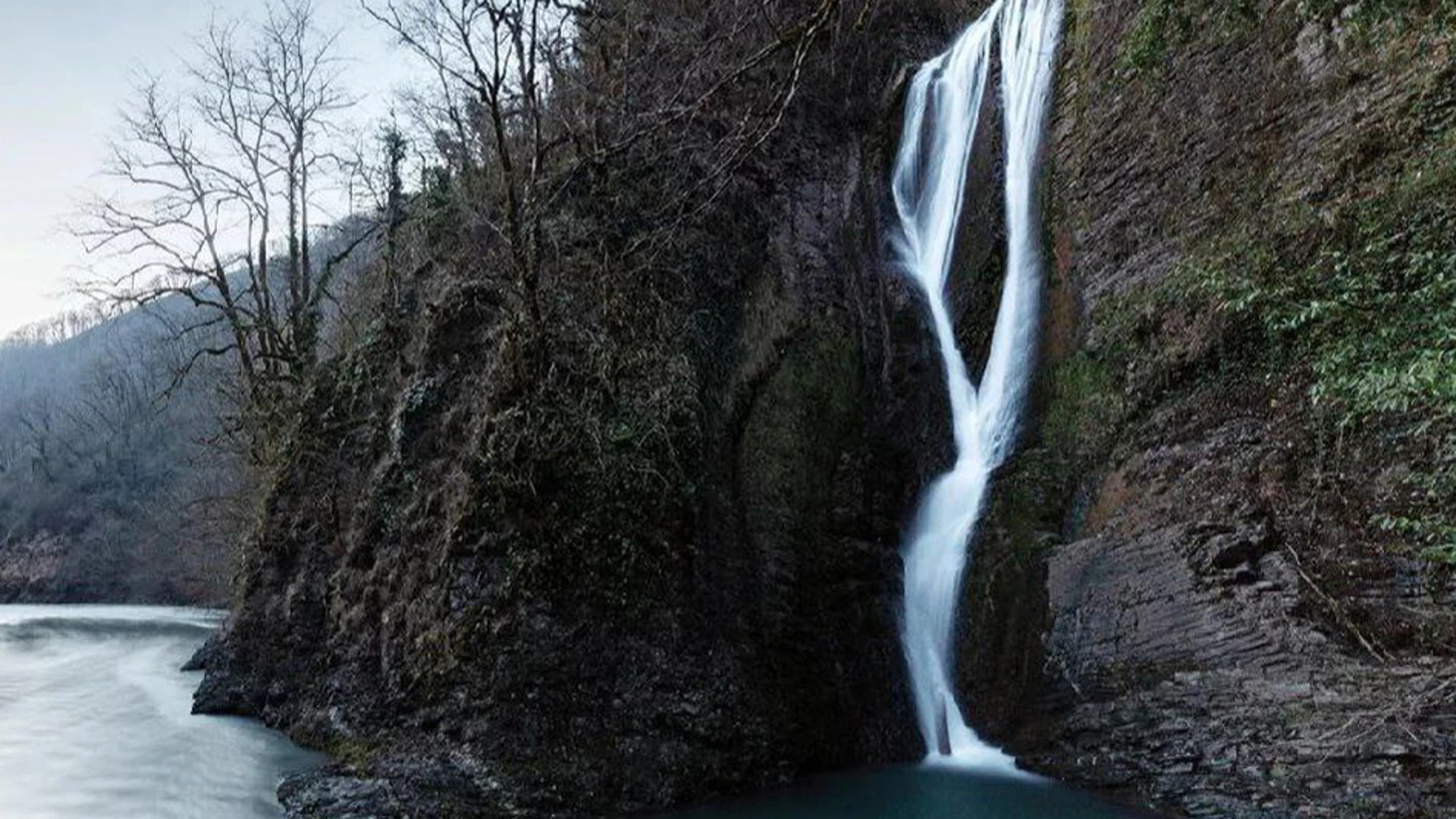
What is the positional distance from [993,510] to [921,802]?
3468 mm

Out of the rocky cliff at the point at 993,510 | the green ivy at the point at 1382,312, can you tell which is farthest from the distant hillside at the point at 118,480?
the green ivy at the point at 1382,312

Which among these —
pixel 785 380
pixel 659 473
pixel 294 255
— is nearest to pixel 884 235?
pixel 785 380

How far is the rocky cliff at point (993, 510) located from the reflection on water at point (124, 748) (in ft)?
2.32

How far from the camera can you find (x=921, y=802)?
845 cm

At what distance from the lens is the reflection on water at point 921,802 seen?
26.1 ft

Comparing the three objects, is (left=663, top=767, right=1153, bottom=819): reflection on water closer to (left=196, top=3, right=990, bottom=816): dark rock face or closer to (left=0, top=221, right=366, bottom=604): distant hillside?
(left=196, top=3, right=990, bottom=816): dark rock face

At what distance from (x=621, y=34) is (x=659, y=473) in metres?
7.27

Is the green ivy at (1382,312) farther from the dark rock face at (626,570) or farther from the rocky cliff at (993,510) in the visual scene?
the dark rock face at (626,570)

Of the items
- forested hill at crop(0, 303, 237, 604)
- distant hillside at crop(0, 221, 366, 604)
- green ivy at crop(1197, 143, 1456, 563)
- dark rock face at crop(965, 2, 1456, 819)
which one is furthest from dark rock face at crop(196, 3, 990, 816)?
forested hill at crop(0, 303, 237, 604)

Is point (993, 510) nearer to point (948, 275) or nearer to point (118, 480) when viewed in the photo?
point (948, 275)

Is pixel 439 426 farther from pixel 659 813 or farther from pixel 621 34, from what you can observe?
pixel 621 34

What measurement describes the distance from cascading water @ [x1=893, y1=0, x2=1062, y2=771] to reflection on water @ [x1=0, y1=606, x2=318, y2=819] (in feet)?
21.9

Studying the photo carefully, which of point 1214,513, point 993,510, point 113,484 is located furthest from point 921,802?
point 113,484

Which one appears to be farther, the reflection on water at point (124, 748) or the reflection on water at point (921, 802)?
the reflection on water at point (124, 748)
